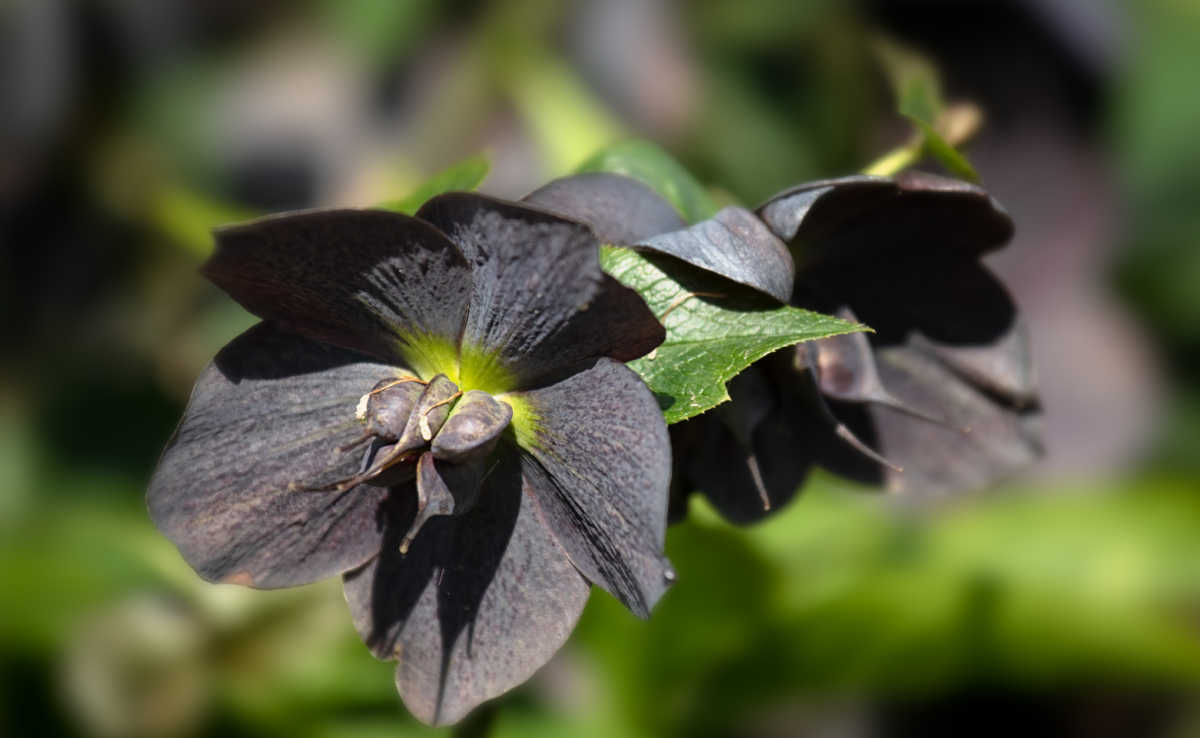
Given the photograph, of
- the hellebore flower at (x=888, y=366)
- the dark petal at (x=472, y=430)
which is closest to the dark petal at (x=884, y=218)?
the hellebore flower at (x=888, y=366)

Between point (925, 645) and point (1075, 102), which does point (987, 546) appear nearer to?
point (925, 645)

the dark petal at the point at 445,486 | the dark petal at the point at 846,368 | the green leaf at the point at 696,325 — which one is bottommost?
the dark petal at the point at 846,368

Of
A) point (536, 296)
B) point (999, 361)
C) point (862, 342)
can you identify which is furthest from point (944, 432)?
point (536, 296)

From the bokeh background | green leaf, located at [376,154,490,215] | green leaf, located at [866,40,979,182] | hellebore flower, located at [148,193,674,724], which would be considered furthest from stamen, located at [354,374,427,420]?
the bokeh background

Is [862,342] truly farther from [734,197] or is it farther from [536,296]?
[734,197]

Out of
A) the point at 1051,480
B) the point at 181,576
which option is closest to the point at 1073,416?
the point at 1051,480

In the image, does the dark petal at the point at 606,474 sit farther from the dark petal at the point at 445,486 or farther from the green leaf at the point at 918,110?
the green leaf at the point at 918,110
